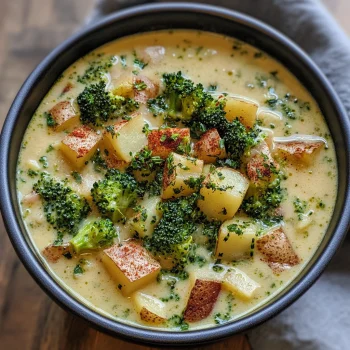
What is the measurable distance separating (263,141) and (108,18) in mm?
1054

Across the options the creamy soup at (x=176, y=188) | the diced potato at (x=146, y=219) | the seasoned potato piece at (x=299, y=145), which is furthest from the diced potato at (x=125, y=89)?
the seasoned potato piece at (x=299, y=145)

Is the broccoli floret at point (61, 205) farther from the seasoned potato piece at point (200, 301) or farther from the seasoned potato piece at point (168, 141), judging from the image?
the seasoned potato piece at point (200, 301)

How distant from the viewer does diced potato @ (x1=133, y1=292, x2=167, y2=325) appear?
290 centimetres

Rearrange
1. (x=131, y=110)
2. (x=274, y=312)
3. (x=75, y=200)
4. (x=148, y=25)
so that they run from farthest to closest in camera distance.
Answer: (x=148, y=25), (x=131, y=110), (x=75, y=200), (x=274, y=312)

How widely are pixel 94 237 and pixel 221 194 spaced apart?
0.60 metres

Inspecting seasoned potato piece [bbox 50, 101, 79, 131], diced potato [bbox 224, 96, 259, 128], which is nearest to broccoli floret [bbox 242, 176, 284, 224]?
diced potato [bbox 224, 96, 259, 128]

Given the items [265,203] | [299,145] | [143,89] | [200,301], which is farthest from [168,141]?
[200,301]

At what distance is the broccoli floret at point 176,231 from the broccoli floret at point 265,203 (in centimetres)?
25

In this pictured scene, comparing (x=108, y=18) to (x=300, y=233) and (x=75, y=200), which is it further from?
(x=300, y=233)

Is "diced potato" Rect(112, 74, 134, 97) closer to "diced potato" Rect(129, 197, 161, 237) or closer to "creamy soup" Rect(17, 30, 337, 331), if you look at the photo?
"creamy soup" Rect(17, 30, 337, 331)

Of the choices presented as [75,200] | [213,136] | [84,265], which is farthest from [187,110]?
[84,265]

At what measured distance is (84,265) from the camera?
3.00 m

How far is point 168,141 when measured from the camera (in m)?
3.12

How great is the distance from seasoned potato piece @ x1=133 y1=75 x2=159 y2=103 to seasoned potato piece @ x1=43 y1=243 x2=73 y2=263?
819 mm
